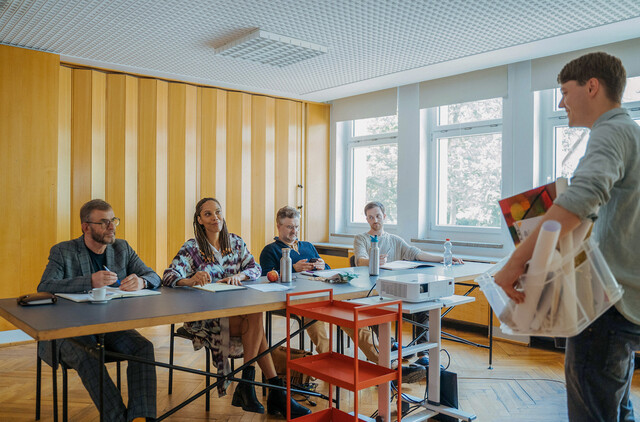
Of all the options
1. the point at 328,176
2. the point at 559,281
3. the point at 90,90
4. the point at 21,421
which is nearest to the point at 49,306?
the point at 21,421

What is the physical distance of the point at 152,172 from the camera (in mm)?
5039

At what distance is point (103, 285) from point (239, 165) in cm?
343

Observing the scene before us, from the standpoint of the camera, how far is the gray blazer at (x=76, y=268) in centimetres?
241

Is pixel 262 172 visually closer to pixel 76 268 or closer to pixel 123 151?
pixel 123 151

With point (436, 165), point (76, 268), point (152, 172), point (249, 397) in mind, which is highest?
point (436, 165)

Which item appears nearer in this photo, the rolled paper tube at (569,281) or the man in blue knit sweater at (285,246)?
the rolled paper tube at (569,281)

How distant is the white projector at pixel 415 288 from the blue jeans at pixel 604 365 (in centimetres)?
117

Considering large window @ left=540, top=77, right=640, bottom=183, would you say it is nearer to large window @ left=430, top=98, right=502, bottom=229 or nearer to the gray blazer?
large window @ left=430, top=98, right=502, bottom=229

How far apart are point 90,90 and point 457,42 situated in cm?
333

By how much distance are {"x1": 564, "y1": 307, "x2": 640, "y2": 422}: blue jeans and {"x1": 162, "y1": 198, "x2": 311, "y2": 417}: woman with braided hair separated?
175 cm

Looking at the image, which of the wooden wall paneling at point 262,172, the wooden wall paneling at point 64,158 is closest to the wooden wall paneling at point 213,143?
the wooden wall paneling at point 262,172

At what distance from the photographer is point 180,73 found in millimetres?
4930

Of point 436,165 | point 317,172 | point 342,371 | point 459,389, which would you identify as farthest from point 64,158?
point 459,389

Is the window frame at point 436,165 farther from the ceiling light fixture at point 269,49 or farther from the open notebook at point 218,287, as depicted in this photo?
the open notebook at point 218,287
